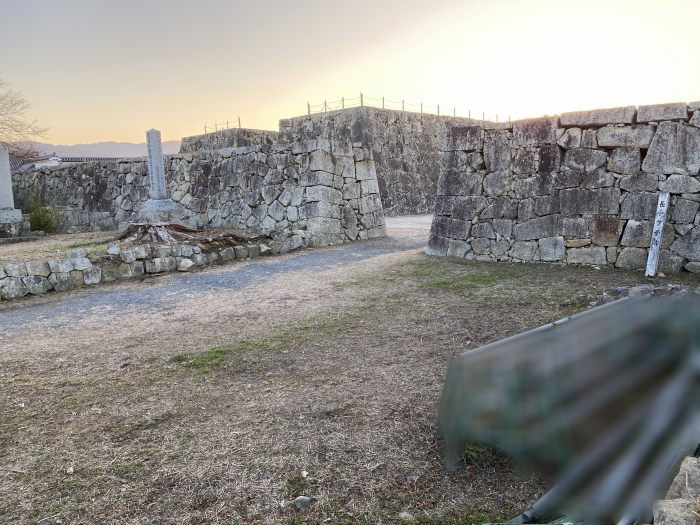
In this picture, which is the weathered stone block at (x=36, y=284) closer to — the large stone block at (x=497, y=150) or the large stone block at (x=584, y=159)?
the large stone block at (x=497, y=150)

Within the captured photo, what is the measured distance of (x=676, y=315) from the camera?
86.3 inches

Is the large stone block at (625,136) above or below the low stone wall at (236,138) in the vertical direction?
below

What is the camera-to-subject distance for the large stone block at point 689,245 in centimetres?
657

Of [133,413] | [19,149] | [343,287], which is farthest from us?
[19,149]

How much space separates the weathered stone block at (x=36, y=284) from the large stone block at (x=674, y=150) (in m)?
8.83

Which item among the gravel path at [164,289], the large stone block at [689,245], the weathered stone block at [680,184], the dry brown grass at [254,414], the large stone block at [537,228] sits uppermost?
the weathered stone block at [680,184]

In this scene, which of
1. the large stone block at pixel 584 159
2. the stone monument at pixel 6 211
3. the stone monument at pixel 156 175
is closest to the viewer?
the large stone block at pixel 584 159

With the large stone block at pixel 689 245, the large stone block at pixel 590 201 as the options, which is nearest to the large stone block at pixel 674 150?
the large stone block at pixel 590 201

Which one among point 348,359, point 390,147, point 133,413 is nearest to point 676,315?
point 348,359

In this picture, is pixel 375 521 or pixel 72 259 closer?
pixel 375 521

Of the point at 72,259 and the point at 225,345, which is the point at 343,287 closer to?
the point at 225,345

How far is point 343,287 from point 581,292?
306cm

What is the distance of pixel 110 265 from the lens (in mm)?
8180

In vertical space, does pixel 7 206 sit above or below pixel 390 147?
below
